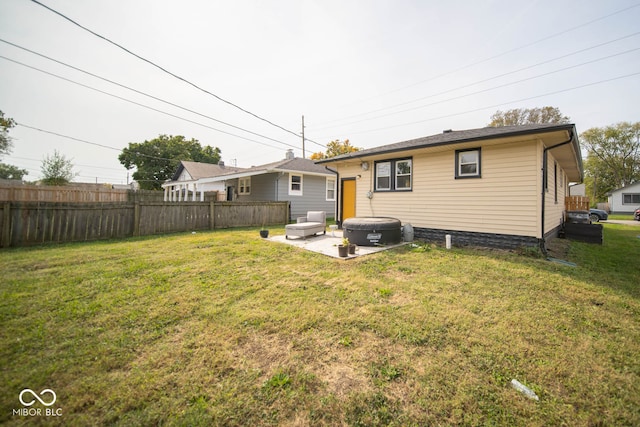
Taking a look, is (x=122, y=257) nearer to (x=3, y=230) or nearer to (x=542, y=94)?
(x=3, y=230)

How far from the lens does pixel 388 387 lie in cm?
193

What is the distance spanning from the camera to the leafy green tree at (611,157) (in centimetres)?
3331

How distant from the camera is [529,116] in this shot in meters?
27.3

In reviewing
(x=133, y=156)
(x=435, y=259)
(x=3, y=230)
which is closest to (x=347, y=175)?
Result: (x=435, y=259)

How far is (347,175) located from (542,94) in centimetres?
1262

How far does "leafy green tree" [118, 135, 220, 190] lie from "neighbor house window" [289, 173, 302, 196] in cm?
2777

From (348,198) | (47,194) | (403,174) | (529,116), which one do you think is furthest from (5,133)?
(529,116)

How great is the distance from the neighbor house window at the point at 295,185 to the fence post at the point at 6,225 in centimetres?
1068

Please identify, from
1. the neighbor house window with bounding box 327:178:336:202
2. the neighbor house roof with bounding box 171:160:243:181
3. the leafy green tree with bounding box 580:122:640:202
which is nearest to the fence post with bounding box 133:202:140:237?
the neighbor house window with bounding box 327:178:336:202

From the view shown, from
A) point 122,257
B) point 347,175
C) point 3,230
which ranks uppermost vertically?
point 347,175

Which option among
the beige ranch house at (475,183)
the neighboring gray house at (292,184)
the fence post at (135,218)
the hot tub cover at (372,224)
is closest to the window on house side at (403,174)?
the beige ranch house at (475,183)

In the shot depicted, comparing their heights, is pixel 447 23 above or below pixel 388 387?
above

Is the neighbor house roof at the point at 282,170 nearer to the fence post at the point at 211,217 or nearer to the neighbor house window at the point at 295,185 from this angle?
the neighbor house window at the point at 295,185

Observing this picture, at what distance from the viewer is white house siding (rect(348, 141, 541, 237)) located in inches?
247
